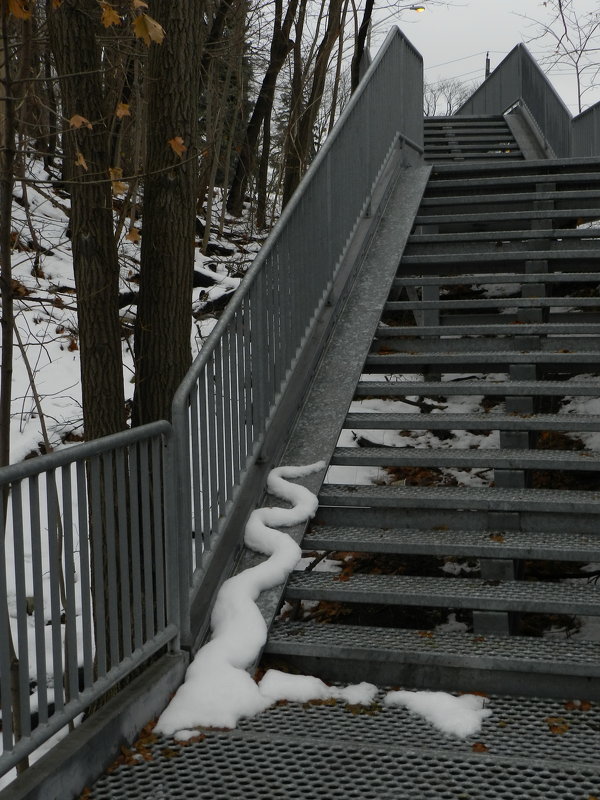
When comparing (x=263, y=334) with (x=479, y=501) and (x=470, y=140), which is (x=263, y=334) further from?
(x=470, y=140)

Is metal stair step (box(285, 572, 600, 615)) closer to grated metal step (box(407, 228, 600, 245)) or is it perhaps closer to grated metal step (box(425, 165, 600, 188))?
grated metal step (box(407, 228, 600, 245))

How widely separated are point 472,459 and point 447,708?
1539 mm

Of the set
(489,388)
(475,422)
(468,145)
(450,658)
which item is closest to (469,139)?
(468,145)

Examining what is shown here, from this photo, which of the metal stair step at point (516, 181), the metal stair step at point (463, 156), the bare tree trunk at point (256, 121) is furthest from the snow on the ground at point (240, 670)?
the bare tree trunk at point (256, 121)

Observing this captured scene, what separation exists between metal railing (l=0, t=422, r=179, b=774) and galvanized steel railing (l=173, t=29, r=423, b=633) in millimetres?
152

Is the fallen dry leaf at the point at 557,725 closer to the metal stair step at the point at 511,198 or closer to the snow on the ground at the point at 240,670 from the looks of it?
the snow on the ground at the point at 240,670

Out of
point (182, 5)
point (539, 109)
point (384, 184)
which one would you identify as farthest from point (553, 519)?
point (539, 109)

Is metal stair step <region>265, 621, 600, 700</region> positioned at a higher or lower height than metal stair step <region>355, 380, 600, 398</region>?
lower

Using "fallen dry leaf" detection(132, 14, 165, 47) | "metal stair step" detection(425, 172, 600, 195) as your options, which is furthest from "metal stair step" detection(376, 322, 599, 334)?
"fallen dry leaf" detection(132, 14, 165, 47)

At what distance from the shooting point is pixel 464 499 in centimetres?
420

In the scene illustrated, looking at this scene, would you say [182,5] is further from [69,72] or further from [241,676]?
[241,676]

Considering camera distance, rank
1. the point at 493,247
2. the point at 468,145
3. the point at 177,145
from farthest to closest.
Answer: the point at 468,145, the point at 493,247, the point at 177,145

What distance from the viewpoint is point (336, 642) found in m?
3.56

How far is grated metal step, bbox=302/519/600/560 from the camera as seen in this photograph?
12.6 feet
